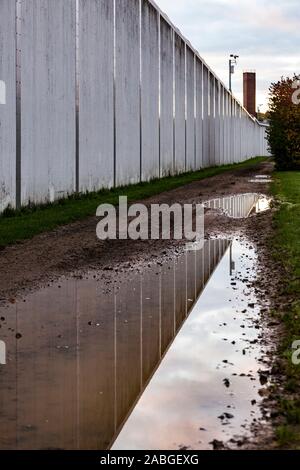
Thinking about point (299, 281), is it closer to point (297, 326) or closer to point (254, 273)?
point (254, 273)

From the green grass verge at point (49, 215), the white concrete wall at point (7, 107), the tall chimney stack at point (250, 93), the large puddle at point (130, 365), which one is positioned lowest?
the large puddle at point (130, 365)

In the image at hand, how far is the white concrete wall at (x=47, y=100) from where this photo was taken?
1655 cm

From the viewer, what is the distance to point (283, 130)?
3866 centimetres

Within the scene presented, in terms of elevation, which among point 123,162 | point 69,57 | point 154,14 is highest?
point 154,14

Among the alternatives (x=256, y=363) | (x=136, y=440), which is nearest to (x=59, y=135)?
(x=256, y=363)

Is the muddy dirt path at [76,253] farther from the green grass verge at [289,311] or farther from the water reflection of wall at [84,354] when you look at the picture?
the water reflection of wall at [84,354]

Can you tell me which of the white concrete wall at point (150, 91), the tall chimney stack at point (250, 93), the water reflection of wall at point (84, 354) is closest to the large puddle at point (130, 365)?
the water reflection of wall at point (84, 354)

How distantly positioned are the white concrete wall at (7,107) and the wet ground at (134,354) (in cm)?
535

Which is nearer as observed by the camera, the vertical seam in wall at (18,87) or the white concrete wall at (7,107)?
the white concrete wall at (7,107)

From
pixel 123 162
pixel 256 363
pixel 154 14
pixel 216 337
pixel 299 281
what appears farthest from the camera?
pixel 154 14

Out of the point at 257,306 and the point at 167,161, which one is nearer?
the point at 257,306

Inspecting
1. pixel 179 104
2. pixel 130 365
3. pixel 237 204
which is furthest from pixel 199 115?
pixel 130 365

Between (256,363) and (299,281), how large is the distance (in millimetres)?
2995

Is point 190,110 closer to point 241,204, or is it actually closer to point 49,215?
point 241,204
